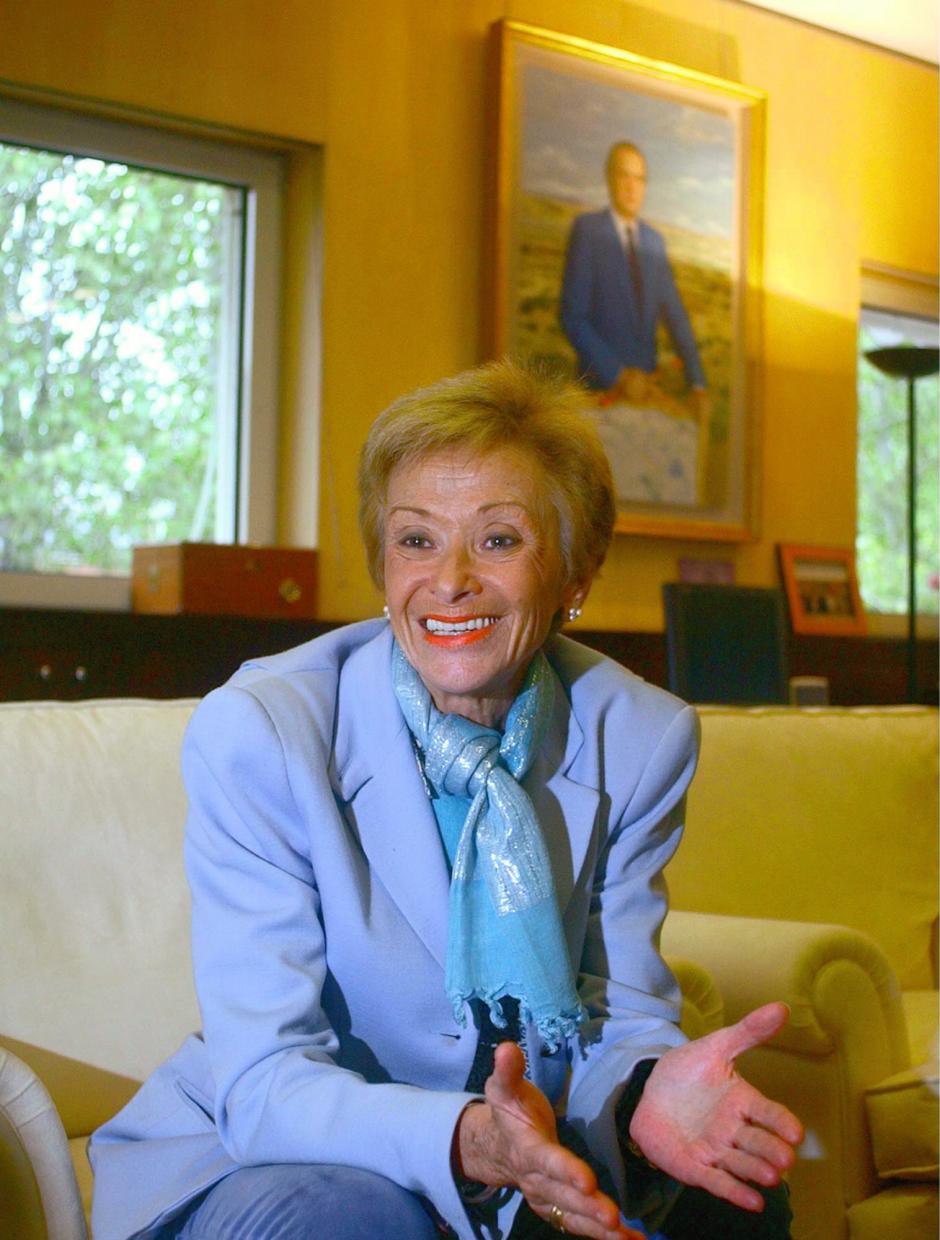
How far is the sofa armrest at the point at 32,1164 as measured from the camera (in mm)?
1276

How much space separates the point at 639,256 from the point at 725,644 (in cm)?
129

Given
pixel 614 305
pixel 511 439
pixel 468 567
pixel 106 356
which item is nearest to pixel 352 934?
pixel 468 567

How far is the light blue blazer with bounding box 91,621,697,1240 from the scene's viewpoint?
120 cm

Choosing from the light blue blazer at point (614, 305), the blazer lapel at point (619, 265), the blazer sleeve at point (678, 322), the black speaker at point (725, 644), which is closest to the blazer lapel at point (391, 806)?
the black speaker at point (725, 644)

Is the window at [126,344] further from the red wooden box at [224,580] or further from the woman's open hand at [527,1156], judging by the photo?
the woman's open hand at [527,1156]

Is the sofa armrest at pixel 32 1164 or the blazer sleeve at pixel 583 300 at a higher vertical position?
the blazer sleeve at pixel 583 300

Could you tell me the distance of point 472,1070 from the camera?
4.47 ft

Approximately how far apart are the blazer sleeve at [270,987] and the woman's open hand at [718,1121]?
209mm

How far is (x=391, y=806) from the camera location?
1382mm

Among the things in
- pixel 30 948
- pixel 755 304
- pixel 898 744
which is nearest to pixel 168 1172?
pixel 30 948

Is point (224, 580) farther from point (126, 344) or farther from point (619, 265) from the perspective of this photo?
point (619, 265)

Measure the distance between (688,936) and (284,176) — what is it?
248cm

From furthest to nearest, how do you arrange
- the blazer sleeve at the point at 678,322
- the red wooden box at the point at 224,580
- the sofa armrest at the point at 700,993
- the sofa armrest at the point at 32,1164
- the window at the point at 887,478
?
the window at the point at 887,478
the blazer sleeve at the point at 678,322
the red wooden box at the point at 224,580
the sofa armrest at the point at 700,993
the sofa armrest at the point at 32,1164

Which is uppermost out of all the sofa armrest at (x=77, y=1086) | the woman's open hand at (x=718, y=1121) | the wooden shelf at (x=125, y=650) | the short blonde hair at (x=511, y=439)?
the short blonde hair at (x=511, y=439)
